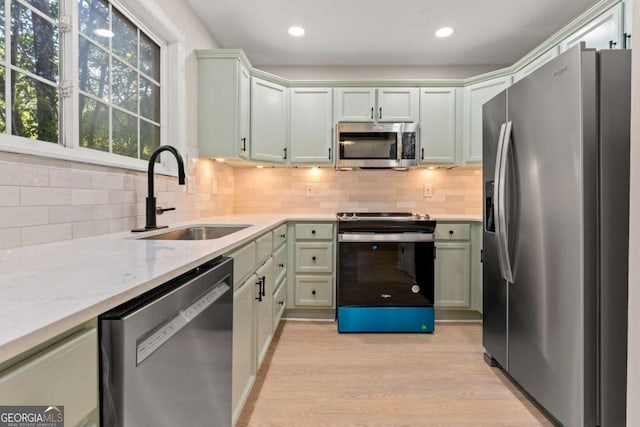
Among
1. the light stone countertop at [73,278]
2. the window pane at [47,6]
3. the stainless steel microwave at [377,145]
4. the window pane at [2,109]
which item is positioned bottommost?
the light stone countertop at [73,278]

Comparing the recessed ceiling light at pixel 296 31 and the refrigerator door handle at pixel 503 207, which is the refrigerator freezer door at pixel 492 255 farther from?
the recessed ceiling light at pixel 296 31

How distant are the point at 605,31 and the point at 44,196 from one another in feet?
9.90

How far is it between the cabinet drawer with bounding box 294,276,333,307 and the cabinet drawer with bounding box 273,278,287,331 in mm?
149

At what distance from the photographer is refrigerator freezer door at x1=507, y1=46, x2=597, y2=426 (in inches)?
51.3

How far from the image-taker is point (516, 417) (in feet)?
5.18

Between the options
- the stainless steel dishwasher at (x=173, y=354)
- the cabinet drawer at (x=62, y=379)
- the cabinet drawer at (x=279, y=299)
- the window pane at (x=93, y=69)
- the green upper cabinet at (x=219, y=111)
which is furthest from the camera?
the green upper cabinet at (x=219, y=111)

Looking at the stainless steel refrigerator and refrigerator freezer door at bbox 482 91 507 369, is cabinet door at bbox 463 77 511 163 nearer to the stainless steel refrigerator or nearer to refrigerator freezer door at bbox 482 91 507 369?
refrigerator freezer door at bbox 482 91 507 369

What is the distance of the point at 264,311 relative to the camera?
1.89m

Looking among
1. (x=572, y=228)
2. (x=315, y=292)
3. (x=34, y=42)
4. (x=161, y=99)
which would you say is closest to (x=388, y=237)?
(x=315, y=292)

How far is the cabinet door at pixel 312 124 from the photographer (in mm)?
3053

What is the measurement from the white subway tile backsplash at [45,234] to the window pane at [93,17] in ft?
3.06

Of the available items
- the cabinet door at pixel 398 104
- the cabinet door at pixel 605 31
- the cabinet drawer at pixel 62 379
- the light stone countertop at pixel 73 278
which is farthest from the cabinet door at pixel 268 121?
the cabinet drawer at pixel 62 379

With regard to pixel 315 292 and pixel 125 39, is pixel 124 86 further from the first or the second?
pixel 315 292

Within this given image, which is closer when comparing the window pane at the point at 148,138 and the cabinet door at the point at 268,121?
the window pane at the point at 148,138
